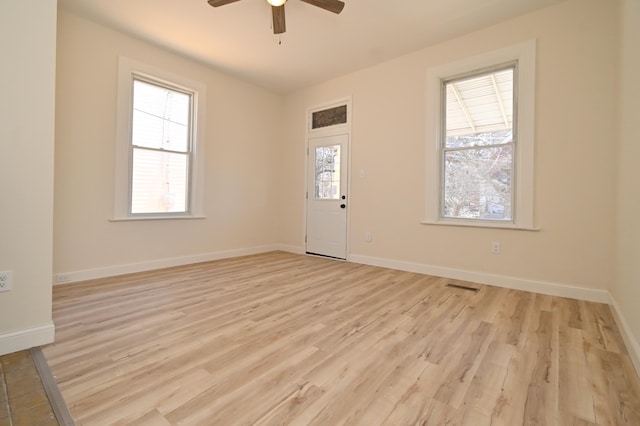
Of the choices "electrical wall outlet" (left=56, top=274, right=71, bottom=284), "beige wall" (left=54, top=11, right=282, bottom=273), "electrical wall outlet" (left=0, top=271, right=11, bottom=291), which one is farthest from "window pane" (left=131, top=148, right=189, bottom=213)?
"electrical wall outlet" (left=0, top=271, right=11, bottom=291)

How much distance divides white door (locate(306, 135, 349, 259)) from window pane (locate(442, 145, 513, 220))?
156cm

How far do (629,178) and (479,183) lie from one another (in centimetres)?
141

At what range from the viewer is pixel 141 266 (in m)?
3.73

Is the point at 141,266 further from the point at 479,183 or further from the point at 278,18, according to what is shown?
the point at 479,183

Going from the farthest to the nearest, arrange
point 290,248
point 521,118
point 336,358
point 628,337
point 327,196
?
point 290,248
point 327,196
point 521,118
point 628,337
point 336,358

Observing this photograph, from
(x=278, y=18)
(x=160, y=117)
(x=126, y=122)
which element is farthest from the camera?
(x=160, y=117)

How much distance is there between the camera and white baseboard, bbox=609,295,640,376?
1.66 meters

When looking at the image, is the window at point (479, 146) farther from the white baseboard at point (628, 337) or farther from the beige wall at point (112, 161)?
the beige wall at point (112, 161)

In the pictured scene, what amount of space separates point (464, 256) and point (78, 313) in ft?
12.9

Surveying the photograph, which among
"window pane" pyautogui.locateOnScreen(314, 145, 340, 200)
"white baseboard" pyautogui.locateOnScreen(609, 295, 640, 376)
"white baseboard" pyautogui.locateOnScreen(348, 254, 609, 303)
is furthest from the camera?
"window pane" pyautogui.locateOnScreen(314, 145, 340, 200)

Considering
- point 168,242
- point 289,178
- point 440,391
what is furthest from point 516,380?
point 289,178

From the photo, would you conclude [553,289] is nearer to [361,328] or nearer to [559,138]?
[559,138]

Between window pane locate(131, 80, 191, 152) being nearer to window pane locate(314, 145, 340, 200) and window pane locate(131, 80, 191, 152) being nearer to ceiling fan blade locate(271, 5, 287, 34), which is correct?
ceiling fan blade locate(271, 5, 287, 34)

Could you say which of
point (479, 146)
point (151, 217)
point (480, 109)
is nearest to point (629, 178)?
point (479, 146)
